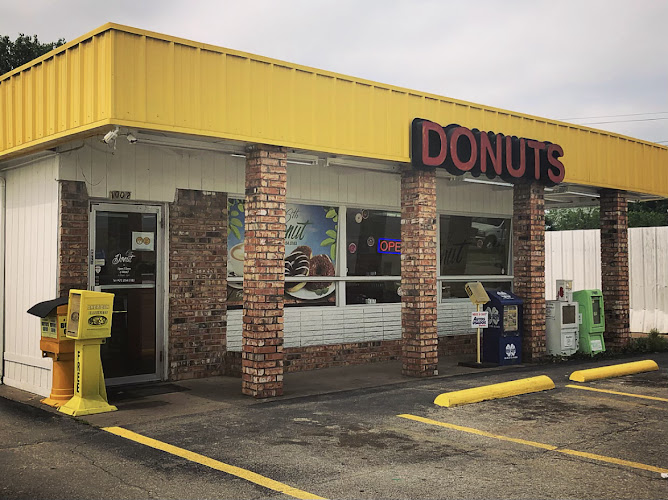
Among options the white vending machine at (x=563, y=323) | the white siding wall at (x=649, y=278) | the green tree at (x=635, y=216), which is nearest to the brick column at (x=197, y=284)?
the white vending machine at (x=563, y=323)

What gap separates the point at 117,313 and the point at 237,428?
11.8ft

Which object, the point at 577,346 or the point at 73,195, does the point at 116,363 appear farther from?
the point at 577,346

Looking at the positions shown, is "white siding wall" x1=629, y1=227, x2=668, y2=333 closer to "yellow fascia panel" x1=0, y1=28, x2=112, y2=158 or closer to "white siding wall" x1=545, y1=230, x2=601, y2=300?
"white siding wall" x1=545, y1=230, x2=601, y2=300

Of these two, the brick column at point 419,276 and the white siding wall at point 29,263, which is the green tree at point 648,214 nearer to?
the brick column at point 419,276

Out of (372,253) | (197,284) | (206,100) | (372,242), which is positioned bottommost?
(197,284)

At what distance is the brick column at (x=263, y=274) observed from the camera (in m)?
9.69

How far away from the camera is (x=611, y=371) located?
1171cm

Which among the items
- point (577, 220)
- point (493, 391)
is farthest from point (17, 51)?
point (577, 220)

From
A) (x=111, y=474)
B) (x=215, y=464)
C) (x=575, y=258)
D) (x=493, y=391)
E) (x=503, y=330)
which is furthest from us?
(x=575, y=258)

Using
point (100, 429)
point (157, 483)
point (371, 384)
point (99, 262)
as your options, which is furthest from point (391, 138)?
point (157, 483)

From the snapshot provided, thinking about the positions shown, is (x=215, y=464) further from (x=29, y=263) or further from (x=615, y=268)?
(x=615, y=268)

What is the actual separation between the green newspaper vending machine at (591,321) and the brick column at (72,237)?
31.1ft

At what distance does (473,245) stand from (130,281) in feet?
25.3

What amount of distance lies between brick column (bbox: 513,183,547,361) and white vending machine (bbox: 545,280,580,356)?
346mm
